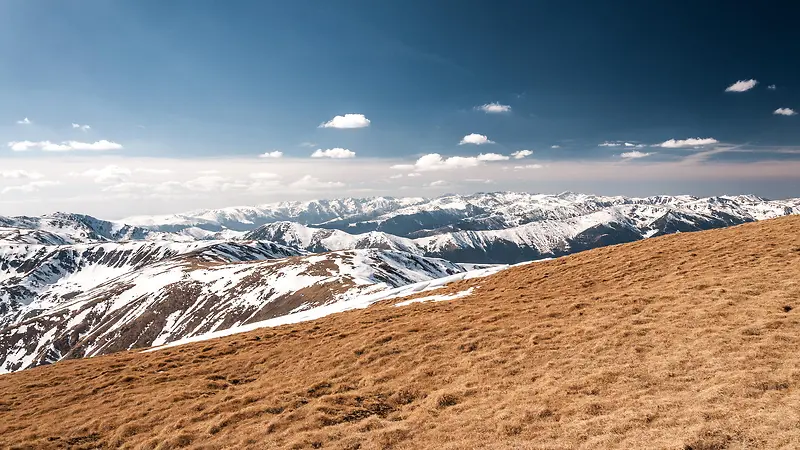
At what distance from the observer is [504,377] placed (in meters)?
17.6

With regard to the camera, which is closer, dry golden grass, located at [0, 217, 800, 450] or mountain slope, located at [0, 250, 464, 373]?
dry golden grass, located at [0, 217, 800, 450]

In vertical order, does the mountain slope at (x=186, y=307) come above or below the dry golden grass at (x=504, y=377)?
below

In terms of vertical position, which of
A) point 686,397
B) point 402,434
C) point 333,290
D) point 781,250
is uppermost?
point 781,250

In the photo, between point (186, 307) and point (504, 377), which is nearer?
point (504, 377)

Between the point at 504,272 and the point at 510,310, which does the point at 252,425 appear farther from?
the point at 504,272

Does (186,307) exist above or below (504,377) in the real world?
below

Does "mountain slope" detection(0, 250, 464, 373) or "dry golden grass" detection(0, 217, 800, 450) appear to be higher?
"dry golden grass" detection(0, 217, 800, 450)

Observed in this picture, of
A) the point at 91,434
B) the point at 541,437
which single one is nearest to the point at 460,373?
the point at 541,437

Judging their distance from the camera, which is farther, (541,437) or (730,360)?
(730,360)

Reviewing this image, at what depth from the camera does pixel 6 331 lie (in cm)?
18200

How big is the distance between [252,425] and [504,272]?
33046mm

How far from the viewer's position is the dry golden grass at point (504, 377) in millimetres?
12508

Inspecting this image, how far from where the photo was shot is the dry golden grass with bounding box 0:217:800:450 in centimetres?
Answer: 1251

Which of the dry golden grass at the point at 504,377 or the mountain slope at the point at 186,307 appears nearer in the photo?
the dry golden grass at the point at 504,377
